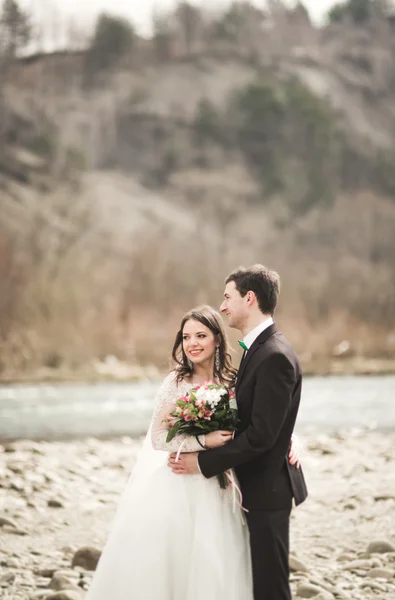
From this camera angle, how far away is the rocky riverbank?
7.62 meters

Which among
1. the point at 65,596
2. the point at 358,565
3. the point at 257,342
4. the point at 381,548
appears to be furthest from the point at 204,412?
the point at 381,548

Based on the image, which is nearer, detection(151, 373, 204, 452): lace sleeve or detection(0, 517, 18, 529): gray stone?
detection(151, 373, 204, 452): lace sleeve

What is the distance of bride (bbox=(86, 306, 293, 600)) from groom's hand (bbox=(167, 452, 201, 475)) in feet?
0.13

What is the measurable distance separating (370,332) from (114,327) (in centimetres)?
2179

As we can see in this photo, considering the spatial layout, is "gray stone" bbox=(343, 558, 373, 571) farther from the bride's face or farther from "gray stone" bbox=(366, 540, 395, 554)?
the bride's face

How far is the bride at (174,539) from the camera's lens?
4.90m

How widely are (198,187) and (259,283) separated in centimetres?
7705

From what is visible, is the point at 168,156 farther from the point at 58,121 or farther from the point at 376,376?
the point at 376,376

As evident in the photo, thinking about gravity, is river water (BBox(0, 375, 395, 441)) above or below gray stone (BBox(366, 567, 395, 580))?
below

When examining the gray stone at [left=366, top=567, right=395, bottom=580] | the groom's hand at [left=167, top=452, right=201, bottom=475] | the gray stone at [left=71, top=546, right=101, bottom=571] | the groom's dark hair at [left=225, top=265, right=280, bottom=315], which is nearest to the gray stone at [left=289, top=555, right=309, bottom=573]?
the gray stone at [left=366, top=567, right=395, bottom=580]

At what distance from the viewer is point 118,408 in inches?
1578

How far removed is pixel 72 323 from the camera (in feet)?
245

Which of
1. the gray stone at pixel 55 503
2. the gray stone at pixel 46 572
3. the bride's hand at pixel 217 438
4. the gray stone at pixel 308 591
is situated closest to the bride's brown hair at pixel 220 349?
the bride's hand at pixel 217 438

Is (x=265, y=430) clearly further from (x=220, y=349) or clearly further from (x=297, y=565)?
(x=297, y=565)
